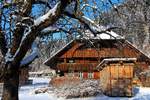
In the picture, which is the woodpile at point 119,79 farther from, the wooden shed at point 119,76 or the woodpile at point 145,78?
the woodpile at point 145,78

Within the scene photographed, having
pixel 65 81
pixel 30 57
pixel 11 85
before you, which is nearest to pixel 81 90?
pixel 65 81

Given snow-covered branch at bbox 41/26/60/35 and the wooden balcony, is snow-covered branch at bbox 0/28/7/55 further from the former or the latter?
the wooden balcony

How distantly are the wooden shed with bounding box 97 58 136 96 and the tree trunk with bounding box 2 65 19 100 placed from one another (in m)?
11.9

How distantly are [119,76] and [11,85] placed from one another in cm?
1255

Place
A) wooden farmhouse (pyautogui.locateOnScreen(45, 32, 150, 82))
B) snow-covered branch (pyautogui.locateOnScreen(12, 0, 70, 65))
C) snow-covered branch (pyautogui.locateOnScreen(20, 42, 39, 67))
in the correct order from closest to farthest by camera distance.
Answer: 1. snow-covered branch (pyautogui.locateOnScreen(12, 0, 70, 65))
2. snow-covered branch (pyautogui.locateOnScreen(20, 42, 39, 67))
3. wooden farmhouse (pyautogui.locateOnScreen(45, 32, 150, 82))

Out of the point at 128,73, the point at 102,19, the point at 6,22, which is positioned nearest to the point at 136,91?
the point at 128,73

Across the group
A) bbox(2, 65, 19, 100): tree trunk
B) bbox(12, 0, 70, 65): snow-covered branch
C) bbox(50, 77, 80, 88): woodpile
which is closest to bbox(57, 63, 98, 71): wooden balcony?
bbox(50, 77, 80, 88): woodpile

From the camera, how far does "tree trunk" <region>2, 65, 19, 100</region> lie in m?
13.9

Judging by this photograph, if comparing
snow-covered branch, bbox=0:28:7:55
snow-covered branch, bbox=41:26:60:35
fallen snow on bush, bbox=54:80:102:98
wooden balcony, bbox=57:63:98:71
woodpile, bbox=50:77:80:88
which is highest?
snow-covered branch, bbox=41:26:60:35

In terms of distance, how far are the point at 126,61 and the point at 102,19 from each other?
38.6 ft

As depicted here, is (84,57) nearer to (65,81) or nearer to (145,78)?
(145,78)

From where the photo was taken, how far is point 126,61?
84.0ft

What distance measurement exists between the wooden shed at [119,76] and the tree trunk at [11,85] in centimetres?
1188

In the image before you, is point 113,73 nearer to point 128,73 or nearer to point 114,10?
point 128,73
